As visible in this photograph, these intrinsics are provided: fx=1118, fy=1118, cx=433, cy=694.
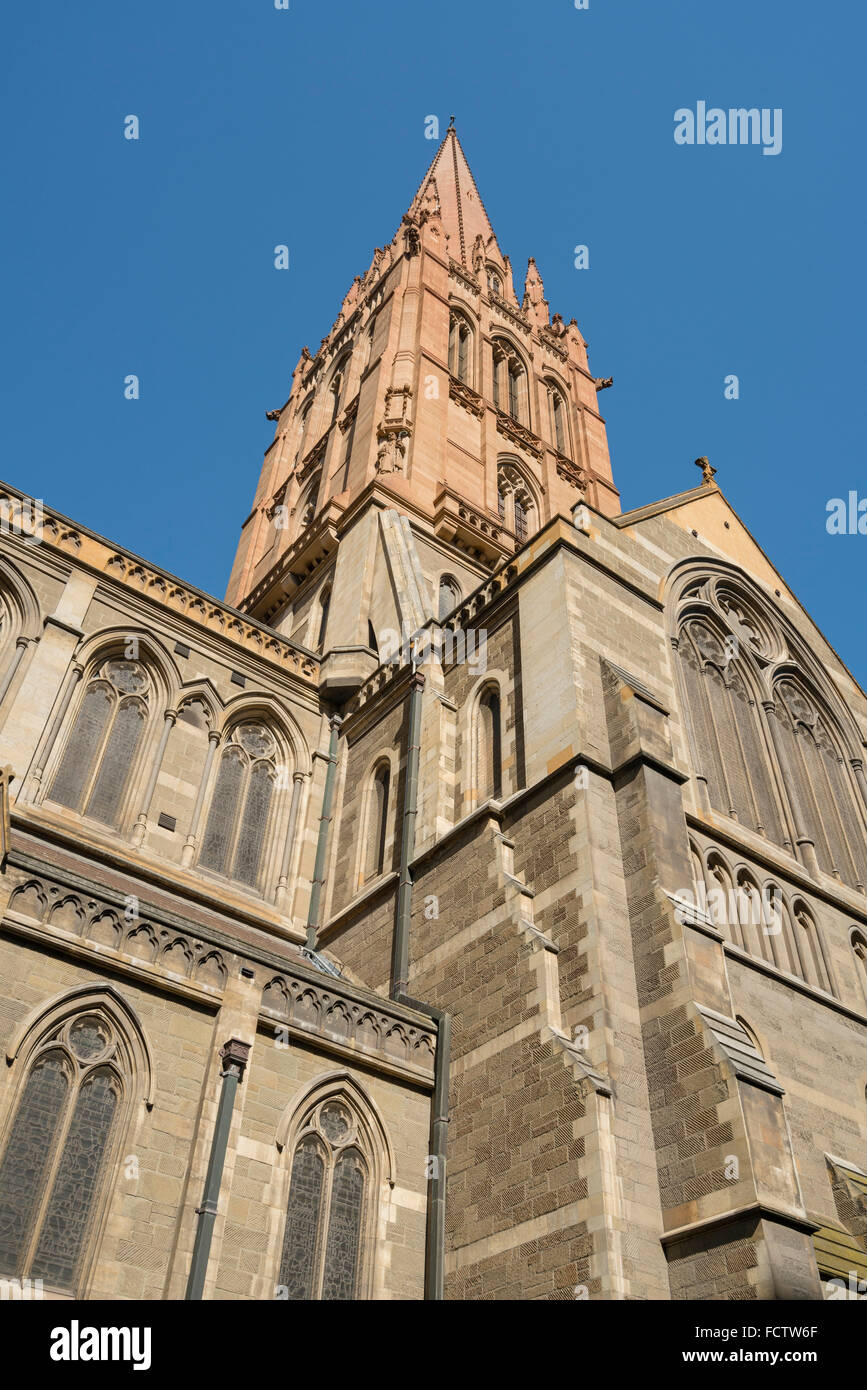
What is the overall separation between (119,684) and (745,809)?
1053cm

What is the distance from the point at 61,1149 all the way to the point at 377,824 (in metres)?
8.61

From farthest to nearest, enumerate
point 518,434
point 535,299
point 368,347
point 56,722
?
point 535,299 → point 368,347 → point 518,434 → point 56,722

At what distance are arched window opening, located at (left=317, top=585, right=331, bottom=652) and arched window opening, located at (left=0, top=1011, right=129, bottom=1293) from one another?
46.8 feet

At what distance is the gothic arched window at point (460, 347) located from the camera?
35188 mm

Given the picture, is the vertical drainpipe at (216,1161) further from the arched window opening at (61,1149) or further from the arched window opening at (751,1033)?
the arched window opening at (751,1033)

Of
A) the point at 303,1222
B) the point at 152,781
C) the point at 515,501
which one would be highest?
the point at 515,501

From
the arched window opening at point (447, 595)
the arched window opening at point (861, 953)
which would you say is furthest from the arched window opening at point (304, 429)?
the arched window opening at point (861, 953)

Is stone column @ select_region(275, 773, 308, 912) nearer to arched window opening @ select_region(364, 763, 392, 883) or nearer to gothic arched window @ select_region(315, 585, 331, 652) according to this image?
arched window opening @ select_region(364, 763, 392, 883)

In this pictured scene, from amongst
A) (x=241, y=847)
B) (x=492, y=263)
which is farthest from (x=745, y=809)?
(x=492, y=263)

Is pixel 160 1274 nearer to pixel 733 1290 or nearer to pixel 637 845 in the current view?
pixel 733 1290

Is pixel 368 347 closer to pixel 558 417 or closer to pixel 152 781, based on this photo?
pixel 558 417

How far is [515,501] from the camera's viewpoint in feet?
107

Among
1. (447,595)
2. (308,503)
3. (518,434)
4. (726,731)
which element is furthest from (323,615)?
(518,434)

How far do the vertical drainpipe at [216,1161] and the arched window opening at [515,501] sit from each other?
21487 mm
